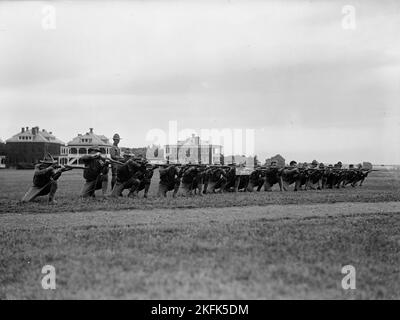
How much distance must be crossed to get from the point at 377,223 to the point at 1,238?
26.6 ft

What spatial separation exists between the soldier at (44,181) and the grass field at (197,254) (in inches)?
102

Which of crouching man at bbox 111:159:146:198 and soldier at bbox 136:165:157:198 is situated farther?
soldier at bbox 136:165:157:198

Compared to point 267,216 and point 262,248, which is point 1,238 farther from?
point 267,216

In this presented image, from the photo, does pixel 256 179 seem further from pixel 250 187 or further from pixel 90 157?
pixel 90 157

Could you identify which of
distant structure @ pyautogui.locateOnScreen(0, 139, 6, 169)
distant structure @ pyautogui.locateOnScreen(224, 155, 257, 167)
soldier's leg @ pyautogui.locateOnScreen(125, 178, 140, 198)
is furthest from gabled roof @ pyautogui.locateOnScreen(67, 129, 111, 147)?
soldier's leg @ pyautogui.locateOnScreen(125, 178, 140, 198)

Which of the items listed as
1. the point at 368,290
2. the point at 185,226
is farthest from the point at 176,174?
the point at 368,290

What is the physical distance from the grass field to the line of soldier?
3005mm

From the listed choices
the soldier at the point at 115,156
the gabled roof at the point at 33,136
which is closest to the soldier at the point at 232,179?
the soldier at the point at 115,156

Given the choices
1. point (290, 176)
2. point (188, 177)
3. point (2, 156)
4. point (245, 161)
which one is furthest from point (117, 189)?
point (2, 156)

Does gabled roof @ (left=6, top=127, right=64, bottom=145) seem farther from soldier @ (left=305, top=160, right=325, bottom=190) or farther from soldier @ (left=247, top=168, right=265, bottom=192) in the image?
soldier @ (left=247, top=168, right=265, bottom=192)

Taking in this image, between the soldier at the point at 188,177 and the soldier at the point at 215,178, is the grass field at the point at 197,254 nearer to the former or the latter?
the soldier at the point at 188,177

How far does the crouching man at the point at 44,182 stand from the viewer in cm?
1561

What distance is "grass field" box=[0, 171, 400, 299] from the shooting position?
602cm

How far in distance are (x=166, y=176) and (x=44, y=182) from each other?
16.2 ft
